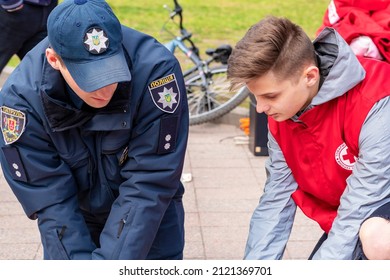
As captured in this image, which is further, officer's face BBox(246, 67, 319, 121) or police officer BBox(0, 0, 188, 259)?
police officer BBox(0, 0, 188, 259)

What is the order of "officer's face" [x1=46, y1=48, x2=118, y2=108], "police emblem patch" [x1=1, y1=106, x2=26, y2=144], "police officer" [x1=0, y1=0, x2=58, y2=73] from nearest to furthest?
"officer's face" [x1=46, y1=48, x2=118, y2=108]
"police emblem patch" [x1=1, y1=106, x2=26, y2=144]
"police officer" [x1=0, y1=0, x2=58, y2=73]

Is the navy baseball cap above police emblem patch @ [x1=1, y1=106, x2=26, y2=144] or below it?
above

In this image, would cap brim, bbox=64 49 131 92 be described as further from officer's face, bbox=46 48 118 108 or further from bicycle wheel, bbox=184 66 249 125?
bicycle wheel, bbox=184 66 249 125

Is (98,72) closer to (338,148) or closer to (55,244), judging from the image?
(55,244)

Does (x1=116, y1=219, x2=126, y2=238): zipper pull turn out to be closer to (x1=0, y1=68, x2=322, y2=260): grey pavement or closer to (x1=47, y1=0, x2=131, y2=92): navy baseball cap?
(x1=47, y1=0, x2=131, y2=92): navy baseball cap

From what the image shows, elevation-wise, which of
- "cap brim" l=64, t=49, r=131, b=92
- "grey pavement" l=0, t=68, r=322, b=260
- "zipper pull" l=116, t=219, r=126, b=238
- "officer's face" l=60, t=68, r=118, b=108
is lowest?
"grey pavement" l=0, t=68, r=322, b=260

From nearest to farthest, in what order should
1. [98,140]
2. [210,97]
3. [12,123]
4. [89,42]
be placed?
[89,42], [12,123], [98,140], [210,97]

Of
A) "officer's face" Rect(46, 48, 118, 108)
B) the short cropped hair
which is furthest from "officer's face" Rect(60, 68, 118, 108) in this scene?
the short cropped hair

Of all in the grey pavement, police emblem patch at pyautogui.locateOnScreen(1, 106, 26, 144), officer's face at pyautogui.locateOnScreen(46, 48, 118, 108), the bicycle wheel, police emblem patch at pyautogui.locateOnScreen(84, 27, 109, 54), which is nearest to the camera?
police emblem patch at pyautogui.locateOnScreen(84, 27, 109, 54)

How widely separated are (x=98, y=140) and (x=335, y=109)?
853mm

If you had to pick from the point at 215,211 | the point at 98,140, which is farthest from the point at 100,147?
the point at 215,211

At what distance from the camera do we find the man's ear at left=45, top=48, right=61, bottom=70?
2533 millimetres

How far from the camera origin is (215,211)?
4.93 m

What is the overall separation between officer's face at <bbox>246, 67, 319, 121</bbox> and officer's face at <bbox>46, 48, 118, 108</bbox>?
18.4 inches
